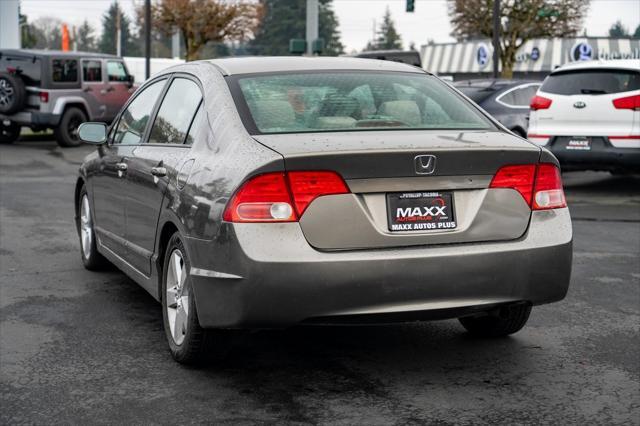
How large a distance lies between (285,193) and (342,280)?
453 millimetres

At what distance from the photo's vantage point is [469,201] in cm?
468

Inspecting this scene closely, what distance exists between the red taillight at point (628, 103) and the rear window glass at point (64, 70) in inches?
504

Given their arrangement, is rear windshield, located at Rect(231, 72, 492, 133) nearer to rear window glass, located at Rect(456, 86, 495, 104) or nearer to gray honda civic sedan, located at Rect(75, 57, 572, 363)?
gray honda civic sedan, located at Rect(75, 57, 572, 363)

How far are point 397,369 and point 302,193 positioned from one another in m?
1.16

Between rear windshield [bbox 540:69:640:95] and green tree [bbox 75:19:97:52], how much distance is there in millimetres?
149924

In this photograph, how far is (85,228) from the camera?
308 inches

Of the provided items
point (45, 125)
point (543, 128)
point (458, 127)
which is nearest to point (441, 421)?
point (458, 127)

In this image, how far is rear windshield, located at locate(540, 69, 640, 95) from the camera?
1323cm

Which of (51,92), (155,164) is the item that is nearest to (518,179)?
(155,164)

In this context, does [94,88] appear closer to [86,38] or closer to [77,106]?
[77,106]

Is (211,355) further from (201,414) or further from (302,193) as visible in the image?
(302,193)

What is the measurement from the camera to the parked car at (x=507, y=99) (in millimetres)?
16469

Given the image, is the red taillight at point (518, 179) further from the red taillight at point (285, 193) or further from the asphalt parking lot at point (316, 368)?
the asphalt parking lot at point (316, 368)

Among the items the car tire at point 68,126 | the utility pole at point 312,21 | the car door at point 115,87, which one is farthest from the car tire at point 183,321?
the utility pole at point 312,21
